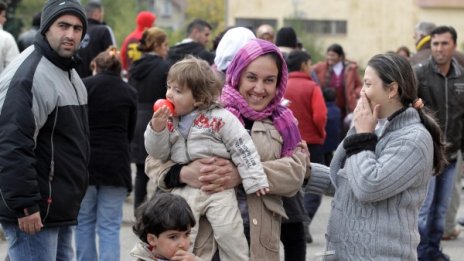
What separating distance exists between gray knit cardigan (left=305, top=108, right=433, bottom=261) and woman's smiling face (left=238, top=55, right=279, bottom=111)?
1.60 feet

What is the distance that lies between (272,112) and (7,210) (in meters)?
1.56

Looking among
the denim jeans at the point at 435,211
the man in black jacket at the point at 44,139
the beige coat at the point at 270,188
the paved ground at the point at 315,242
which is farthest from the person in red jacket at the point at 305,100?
the beige coat at the point at 270,188

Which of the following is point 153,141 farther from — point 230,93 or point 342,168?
point 342,168

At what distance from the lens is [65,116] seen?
6.22 meters

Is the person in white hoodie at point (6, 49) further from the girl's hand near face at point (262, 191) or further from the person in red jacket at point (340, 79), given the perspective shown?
the person in red jacket at point (340, 79)

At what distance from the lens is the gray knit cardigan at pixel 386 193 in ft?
17.4

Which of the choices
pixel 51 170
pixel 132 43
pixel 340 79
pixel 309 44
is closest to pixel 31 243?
pixel 51 170

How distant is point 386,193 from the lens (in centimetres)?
530

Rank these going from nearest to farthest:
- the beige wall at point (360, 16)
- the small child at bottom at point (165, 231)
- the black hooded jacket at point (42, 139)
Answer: the small child at bottom at point (165, 231)
the black hooded jacket at point (42, 139)
the beige wall at point (360, 16)

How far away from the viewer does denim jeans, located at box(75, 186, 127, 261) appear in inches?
348

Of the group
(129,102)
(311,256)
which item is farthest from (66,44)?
(311,256)

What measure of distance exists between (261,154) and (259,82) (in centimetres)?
37

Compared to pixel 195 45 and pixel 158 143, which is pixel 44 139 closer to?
pixel 158 143

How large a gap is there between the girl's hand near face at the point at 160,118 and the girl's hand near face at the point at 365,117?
950mm
